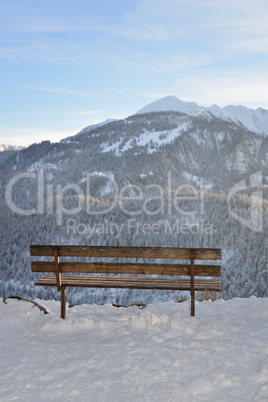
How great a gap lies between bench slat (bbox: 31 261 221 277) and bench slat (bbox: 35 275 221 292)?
0.84 ft

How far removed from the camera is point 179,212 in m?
142

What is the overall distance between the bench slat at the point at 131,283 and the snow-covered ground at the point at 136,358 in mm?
605

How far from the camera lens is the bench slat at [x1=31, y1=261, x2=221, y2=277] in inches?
261

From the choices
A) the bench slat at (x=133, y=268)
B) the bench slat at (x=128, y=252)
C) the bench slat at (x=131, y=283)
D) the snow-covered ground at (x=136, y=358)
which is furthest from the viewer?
the bench slat at (x=131, y=283)

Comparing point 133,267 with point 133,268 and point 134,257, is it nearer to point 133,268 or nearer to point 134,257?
point 133,268

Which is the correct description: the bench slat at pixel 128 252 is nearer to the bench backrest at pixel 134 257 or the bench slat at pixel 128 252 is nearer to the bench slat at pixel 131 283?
the bench backrest at pixel 134 257

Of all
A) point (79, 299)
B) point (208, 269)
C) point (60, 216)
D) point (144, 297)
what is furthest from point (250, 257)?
point (208, 269)

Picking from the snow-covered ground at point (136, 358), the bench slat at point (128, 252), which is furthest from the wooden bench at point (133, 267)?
the snow-covered ground at point (136, 358)

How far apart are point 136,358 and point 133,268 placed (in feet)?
6.83

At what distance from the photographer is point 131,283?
22.7 feet

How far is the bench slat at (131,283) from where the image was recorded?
268 inches

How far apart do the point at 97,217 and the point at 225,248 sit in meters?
48.0

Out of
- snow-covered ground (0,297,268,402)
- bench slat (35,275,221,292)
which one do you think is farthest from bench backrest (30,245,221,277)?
snow-covered ground (0,297,268,402)

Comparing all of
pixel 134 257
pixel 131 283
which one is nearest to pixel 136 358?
pixel 134 257
